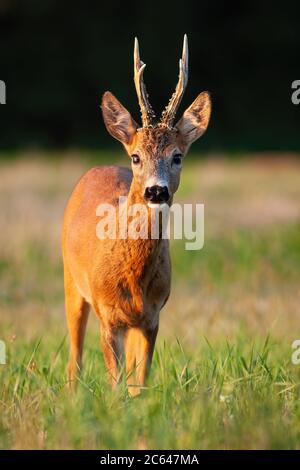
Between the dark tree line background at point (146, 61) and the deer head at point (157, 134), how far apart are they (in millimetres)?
22325

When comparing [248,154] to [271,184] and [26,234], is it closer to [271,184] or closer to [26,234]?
[271,184]

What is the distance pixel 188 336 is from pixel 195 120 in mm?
2437

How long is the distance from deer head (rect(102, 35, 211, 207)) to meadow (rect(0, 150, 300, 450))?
1057 millimetres

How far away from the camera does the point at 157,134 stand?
7.01 meters

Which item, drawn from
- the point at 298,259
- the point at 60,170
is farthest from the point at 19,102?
the point at 298,259

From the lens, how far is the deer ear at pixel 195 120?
727 centimetres

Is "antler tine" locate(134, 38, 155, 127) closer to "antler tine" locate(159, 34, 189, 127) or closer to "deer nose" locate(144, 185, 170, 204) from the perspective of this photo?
"antler tine" locate(159, 34, 189, 127)

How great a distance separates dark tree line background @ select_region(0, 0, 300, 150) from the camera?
→ 101ft

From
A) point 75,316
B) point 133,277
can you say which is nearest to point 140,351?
point 133,277

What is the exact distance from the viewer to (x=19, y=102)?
30.9 meters

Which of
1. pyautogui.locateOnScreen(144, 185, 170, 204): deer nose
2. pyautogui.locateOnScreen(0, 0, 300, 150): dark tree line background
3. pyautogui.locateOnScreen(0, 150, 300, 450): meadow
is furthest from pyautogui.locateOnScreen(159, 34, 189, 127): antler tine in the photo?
pyautogui.locateOnScreen(0, 0, 300, 150): dark tree line background
